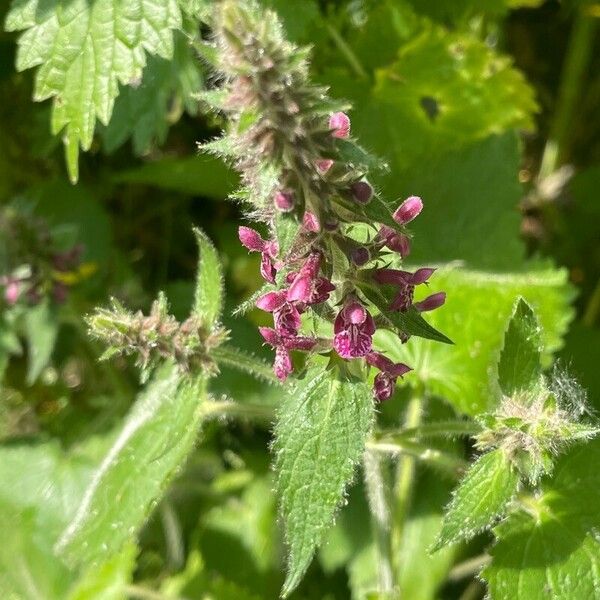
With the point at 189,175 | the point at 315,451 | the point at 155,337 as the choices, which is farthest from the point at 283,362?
the point at 189,175

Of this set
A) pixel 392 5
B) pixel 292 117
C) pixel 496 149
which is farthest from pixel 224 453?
pixel 292 117

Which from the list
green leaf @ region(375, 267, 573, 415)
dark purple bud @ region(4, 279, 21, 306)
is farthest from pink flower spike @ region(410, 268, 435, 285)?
dark purple bud @ region(4, 279, 21, 306)

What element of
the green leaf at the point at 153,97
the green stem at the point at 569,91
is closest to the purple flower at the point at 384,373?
the green leaf at the point at 153,97

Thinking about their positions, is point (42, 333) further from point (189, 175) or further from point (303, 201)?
point (303, 201)

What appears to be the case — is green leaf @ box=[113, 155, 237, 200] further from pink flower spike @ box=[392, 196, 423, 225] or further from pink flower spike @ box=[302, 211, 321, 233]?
pink flower spike @ box=[302, 211, 321, 233]

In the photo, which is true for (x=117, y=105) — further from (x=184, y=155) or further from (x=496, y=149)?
(x=496, y=149)

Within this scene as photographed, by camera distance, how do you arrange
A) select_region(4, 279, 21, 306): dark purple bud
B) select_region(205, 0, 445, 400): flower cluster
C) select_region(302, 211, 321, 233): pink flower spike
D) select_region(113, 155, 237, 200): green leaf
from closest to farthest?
1. select_region(205, 0, 445, 400): flower cluster
2. select_region(302, 211, 321, 233): pink flower spike
3. select_region(4, 279, 21, 306): dark purple bud
4. select_region(113, 155, 237, 200): green leaf
